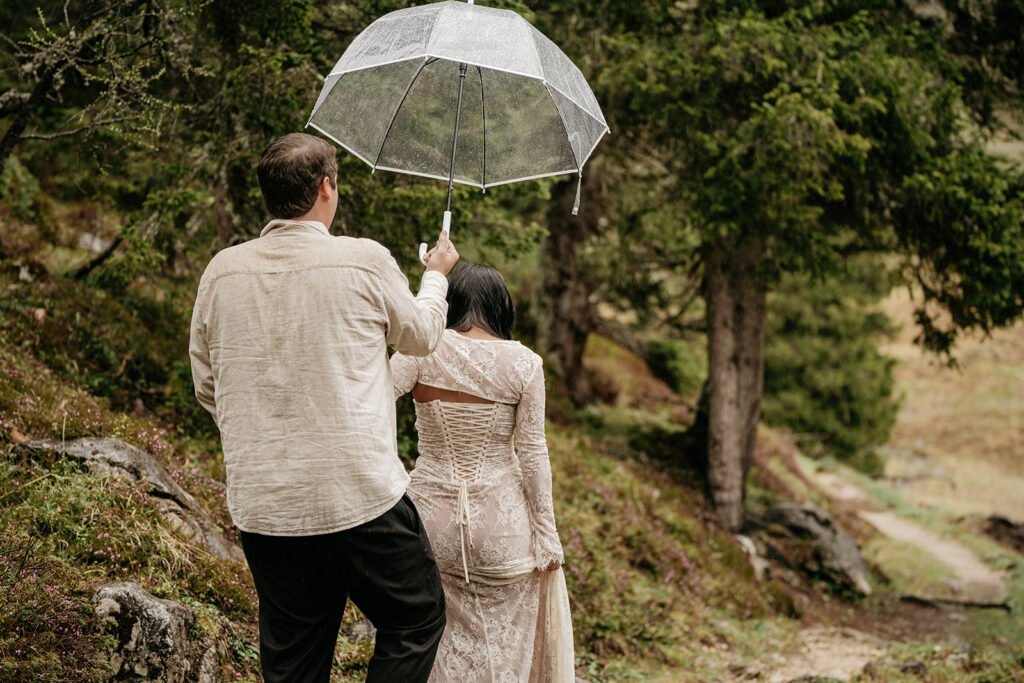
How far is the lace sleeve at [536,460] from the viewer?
3490 millimetres

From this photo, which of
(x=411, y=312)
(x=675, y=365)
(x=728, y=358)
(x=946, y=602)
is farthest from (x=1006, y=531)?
(x=411, y=312)

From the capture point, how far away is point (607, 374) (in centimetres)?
1678

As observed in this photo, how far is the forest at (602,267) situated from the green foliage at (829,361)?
4394 mm

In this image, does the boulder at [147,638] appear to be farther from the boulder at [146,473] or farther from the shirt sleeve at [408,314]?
the shirt sleeve at [408,314]

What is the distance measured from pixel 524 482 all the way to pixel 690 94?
280 inches

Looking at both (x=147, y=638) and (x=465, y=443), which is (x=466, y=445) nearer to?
(x=465, y=443)

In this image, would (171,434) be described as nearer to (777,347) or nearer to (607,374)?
(607,374)

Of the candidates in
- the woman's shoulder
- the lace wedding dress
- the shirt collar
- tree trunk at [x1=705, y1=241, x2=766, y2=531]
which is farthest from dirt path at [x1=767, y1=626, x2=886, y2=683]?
the shirt collar

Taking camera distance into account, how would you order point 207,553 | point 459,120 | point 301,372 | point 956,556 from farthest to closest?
point 956,556 → point 207,553 → point 459,120 → point 301,372

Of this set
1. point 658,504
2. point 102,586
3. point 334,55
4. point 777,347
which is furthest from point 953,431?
point 102,586

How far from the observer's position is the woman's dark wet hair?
3520mm

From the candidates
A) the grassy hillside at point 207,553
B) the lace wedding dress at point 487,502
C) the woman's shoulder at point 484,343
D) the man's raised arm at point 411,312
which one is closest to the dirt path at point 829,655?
the grassy hillside at point 207,553

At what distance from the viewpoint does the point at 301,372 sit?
2.53m

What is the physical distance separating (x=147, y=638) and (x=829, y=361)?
18242 millimetres
